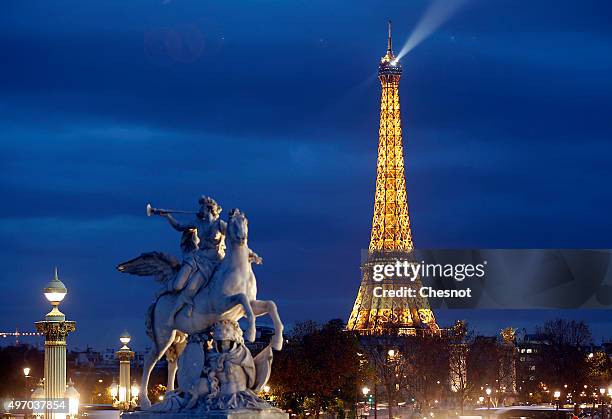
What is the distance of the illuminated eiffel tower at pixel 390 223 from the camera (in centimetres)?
14900

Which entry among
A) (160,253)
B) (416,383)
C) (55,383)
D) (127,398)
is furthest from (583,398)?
(160,253)

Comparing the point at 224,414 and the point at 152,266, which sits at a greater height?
the point at 152,266

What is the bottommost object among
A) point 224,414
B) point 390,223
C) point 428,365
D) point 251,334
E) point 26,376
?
point 224,414

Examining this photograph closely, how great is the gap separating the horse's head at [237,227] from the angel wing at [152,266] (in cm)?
146

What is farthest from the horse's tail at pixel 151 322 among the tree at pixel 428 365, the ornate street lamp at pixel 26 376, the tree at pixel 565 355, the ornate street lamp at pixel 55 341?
the tree at pixel 565 355

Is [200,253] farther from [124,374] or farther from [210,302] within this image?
[124,374]

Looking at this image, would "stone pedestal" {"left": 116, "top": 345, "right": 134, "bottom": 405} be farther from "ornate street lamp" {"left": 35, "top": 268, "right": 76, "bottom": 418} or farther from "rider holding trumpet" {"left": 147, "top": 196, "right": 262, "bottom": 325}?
"rider holding trumpet" {"left": 147, "top": 196, "right": 262, "bottom": 325}

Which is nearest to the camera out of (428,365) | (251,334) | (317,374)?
(251,334)

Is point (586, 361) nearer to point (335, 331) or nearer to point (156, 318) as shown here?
point (335, 331)

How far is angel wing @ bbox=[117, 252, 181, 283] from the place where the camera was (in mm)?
27016

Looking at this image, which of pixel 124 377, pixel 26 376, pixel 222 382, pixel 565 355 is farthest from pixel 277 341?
pixel 565 355

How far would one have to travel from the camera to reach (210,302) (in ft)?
86.2

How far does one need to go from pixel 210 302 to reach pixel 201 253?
91 cm

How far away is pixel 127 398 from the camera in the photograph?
5691 cm
